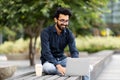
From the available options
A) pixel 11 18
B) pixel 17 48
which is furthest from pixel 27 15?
pixel 17 48

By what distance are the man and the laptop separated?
19 cm

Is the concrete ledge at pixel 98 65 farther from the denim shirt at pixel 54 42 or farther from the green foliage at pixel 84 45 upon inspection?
the green foliage at pixel 84 45

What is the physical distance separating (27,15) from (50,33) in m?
12.5

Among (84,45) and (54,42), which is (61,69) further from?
(84,45)

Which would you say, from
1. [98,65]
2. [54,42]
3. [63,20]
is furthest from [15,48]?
[63,20]

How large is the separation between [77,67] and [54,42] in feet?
2.58

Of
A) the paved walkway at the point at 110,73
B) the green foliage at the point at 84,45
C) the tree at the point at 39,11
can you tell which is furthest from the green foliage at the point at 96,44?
the tree at the point at 39,11

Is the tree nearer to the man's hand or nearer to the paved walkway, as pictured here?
the paved walkway

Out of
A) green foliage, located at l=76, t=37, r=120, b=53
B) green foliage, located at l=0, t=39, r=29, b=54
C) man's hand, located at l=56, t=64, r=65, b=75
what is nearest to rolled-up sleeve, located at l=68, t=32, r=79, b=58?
man's hand, located at l=56, t=64, r=65, b=75

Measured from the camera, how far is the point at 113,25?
294 ft

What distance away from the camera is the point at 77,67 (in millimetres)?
8117

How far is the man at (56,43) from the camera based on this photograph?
27.3 ft

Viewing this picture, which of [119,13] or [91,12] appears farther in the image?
[119,13]

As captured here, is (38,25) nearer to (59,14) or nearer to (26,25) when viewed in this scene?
(26,25)
